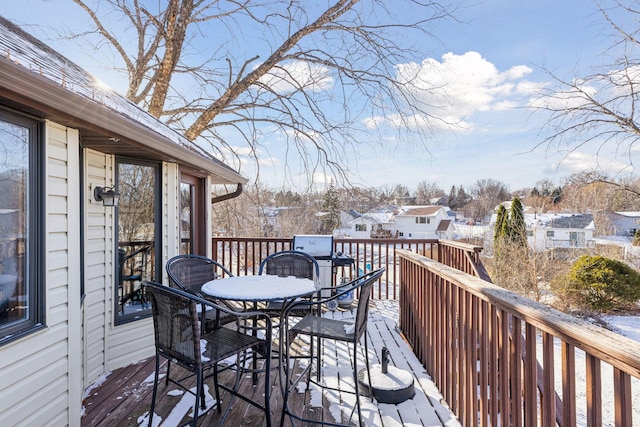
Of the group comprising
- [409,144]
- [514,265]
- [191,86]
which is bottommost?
[514,265]

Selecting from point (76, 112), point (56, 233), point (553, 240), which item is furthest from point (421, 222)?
point (76, 112)

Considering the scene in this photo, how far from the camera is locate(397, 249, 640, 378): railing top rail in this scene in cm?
96

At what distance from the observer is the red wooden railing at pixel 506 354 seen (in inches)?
42.1

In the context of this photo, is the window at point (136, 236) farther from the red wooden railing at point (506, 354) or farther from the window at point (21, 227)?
the red wooden railing at point (506, 354)

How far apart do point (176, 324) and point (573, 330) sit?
184cm

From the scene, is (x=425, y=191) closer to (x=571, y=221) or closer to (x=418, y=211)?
(x=418, y=211)

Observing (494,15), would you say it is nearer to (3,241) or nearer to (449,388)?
(449,388)

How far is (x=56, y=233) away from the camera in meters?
2.11

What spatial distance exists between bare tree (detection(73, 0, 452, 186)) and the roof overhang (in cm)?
497

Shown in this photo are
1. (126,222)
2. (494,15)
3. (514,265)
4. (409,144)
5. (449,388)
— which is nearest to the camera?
(449,388)

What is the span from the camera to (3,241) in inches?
71.5

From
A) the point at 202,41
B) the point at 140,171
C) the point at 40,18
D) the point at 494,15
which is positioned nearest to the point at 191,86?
the point at 202,41

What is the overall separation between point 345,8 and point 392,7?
1069 mm

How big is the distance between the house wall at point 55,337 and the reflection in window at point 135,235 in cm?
109
